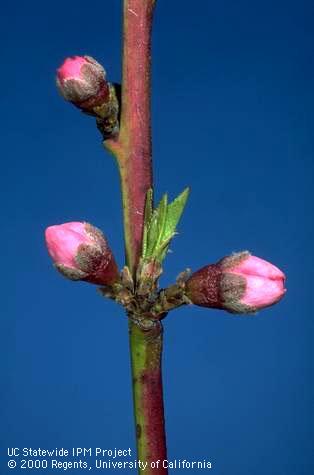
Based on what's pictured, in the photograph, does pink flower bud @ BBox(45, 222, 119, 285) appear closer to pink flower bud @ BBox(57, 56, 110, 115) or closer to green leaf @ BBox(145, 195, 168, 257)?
green leaf @ BBox(145, 195, 168, 257)

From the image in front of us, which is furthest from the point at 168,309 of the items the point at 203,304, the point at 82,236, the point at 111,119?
the point at 111,119

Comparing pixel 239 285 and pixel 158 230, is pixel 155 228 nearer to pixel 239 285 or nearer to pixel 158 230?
pixel 158 230

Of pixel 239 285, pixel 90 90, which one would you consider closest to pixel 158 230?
pixel 239 285

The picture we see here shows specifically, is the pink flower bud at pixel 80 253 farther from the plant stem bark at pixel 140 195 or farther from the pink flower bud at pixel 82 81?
the pink flower bud at pixel 82 81

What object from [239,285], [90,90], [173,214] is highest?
[90,90]

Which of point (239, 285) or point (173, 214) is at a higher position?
point (173, 214)

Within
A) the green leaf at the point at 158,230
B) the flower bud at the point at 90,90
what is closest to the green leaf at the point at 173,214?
the green leaf at the point at 158,230
